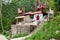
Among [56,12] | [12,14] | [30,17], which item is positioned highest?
[56,12]

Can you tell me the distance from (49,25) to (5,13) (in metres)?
14.5

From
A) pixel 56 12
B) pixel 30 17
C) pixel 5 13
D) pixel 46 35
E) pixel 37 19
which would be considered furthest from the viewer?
pixel 5 13

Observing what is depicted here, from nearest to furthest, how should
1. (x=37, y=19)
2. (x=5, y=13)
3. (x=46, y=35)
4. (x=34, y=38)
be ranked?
1. (x=46, y=35)
2. (x=34, y=38)
3. (x=37, y=19)
4. (x=5, y=13)

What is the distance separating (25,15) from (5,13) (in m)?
7.86

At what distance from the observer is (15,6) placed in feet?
88.0

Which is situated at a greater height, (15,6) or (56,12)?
(56,12)

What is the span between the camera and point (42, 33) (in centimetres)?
1116

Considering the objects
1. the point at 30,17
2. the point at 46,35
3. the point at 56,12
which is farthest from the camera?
the point at 30,17

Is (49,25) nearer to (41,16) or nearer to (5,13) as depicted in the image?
(41,16)

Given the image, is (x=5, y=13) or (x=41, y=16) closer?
(x=41, y=16)

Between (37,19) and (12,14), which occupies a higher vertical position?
(37,19)

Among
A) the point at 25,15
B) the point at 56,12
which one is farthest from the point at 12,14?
the point at 56,12

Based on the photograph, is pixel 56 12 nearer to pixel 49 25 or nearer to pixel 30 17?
pixel 49 25

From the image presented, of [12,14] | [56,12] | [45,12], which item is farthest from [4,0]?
[56,12]
